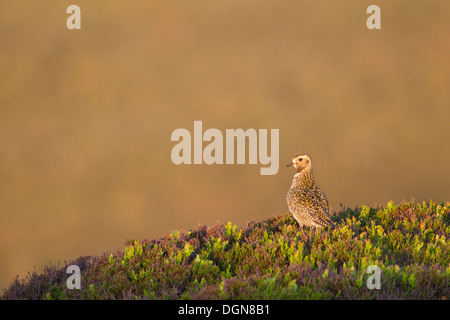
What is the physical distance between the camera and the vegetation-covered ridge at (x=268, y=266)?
22.6ft

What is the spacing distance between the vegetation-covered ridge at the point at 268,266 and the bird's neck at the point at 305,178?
3.50 ft

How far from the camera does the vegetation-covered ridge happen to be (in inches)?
271

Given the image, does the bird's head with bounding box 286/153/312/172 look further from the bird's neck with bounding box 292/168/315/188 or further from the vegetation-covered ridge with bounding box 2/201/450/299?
the vegetation-covered ridge with bounding box 2/201/450/299

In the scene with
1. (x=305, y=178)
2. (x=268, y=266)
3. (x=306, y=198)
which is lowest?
(x=268, y=266)

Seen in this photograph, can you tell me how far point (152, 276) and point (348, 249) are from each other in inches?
147

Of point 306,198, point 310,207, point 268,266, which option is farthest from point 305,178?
point 268,266

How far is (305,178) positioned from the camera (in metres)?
11.3

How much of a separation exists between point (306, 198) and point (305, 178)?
0.80 m

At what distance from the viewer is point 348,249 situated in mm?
9102

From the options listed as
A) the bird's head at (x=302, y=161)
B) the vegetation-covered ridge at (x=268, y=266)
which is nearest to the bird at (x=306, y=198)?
the bird's head at (x=302, y=161)

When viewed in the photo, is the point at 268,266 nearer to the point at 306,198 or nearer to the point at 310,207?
the point at 310,207
